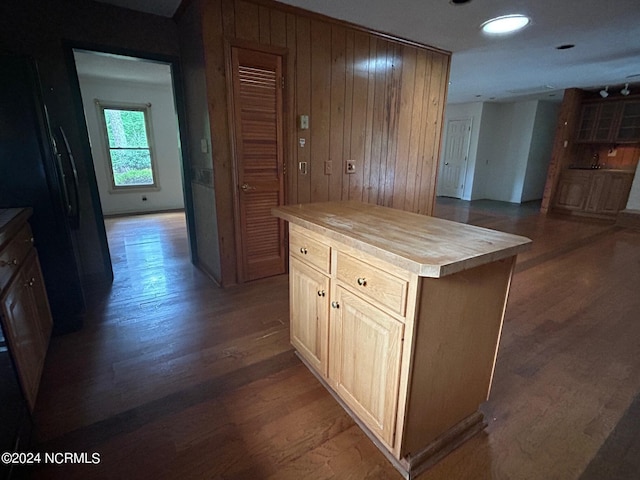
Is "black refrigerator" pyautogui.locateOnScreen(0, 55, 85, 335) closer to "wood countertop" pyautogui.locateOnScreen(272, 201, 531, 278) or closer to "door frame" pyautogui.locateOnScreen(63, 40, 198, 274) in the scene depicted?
"door frame" pyautogui.locateOnScreen(63, 40, 198, 274)

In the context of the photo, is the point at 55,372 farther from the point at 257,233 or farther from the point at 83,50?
the point at 83,50

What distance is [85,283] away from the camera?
2965 mm

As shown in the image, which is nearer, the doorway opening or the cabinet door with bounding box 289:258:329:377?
the cabinet door with bounding box 289:258:329:377

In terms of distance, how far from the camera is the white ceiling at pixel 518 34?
2.55 m

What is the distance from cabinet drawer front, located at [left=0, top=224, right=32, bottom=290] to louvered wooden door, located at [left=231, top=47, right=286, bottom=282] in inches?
56.4

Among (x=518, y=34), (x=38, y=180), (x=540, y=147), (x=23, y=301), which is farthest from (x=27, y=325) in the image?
(x=540, y=147)

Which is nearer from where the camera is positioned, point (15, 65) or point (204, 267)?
point (15, 65)

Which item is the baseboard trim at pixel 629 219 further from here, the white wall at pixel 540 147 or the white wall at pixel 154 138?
the white wall at pixel 154 138

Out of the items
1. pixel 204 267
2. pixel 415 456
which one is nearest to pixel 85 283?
pixel 204 267

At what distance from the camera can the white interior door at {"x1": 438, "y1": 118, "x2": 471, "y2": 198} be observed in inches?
314

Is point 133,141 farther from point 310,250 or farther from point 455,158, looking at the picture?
point 455,158

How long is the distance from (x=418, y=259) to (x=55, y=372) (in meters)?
2.12

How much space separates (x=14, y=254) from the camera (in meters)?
1.52

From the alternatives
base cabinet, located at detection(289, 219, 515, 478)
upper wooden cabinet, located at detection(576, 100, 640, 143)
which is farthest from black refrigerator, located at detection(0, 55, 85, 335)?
upper wooden cabinet, located at detection(576, 100, 640, 143)
